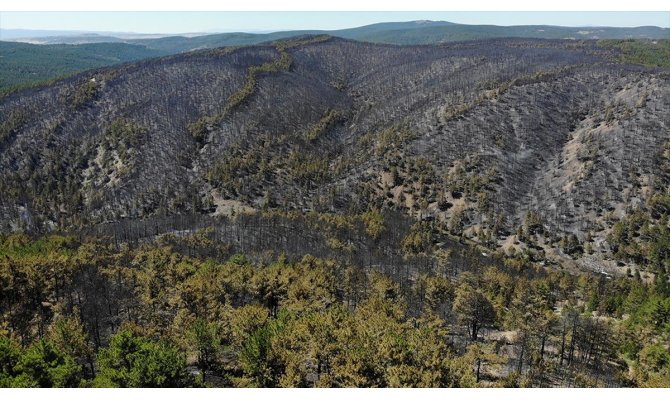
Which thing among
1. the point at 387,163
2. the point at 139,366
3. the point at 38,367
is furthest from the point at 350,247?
the point at 38,367

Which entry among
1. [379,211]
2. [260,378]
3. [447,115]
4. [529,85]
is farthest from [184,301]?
[529,85]

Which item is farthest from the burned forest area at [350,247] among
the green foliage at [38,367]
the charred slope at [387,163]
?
the charred slope at [387,163]

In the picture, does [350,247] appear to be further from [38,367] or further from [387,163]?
[38,367]

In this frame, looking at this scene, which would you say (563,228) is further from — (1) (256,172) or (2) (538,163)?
(1) (256,172)

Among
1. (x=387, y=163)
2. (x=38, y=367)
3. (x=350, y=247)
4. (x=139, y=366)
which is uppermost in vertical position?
(x=38, y=367)

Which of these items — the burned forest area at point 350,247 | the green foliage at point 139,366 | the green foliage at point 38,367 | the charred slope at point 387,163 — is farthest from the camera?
the charred slope at point 387,163

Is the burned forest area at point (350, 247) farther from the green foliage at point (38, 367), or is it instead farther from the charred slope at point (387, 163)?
the charred slope at point (387, 163)

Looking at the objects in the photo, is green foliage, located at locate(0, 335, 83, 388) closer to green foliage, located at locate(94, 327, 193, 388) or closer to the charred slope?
green foliage, located at locate(94, 327, 193, 388)

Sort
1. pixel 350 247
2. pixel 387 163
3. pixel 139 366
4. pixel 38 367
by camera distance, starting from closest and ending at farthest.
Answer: pixel 38 367 < pixel 139 366 < pixel 350 247 < pixel 387 163
